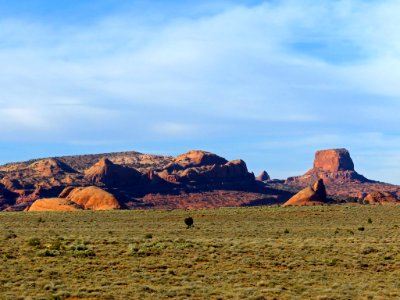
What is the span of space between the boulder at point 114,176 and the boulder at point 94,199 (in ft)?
158

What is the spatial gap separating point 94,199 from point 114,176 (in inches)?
2141

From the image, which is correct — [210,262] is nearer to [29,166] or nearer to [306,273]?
[306,273]

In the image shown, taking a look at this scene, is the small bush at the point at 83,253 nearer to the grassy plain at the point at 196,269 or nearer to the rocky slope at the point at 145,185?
the grassy plain at the point at 196,269

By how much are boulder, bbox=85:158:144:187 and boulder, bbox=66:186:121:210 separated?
4801 centimetres

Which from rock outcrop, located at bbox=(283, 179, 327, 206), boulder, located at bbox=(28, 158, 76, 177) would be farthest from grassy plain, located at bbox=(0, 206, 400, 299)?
boulder, located at bbox=(28, 158, 76, 177)

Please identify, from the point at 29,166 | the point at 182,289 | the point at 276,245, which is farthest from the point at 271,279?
the point at 29,166

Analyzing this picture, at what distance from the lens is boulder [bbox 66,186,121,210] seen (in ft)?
381

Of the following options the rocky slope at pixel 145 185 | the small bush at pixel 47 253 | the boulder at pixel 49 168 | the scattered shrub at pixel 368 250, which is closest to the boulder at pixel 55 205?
the rocky slope at pixel 145 185

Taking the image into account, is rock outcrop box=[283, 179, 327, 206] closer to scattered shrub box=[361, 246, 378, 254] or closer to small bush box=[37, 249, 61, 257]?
scattered shrub box=[361, 246, 378, 254]

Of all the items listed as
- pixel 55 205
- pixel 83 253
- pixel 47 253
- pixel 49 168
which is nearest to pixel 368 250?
pixel 83 253

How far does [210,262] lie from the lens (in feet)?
97.0

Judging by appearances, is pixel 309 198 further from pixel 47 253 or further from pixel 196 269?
pixel 196 269

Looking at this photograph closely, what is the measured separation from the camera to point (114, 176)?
172 m

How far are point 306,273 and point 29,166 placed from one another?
606 ft
